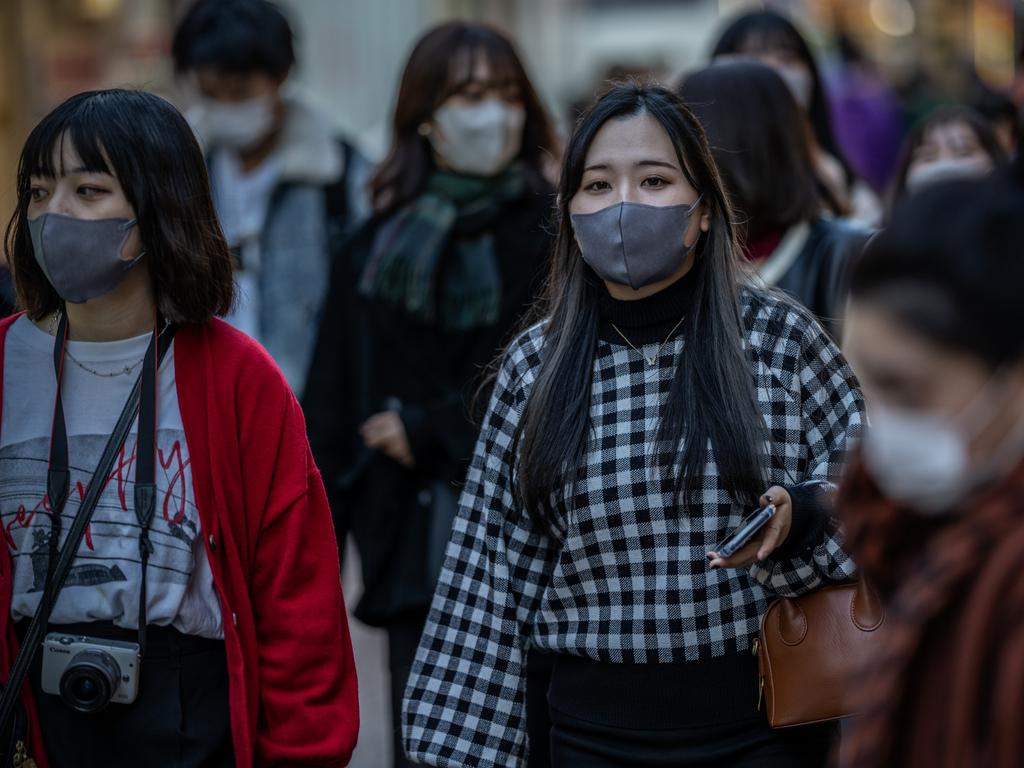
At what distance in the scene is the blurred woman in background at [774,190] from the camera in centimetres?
440

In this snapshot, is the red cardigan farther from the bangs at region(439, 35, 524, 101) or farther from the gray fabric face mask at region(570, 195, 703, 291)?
the bangs at region(439, 35, 524, 101)

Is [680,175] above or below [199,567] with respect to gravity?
above

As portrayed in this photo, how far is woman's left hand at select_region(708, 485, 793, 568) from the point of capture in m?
2.86

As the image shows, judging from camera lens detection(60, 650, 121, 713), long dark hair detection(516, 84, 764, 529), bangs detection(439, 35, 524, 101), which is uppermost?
bangs detection(439, 35, 524, 101)

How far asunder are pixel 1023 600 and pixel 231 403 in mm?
1795

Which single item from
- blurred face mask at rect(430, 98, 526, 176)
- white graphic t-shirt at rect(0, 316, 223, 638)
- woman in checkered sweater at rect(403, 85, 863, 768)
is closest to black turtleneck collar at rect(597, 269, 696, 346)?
woman in checkered sweater at rect(403, 85, 863, 768)

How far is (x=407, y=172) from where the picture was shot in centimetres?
503

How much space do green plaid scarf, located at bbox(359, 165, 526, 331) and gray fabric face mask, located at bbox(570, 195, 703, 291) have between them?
4.81ft

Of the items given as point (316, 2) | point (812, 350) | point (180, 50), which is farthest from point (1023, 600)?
point (316, 2)

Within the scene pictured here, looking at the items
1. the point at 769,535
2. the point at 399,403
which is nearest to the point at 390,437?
the point at 399,403

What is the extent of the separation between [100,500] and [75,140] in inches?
28.3

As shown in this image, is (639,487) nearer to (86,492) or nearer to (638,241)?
(638,241)

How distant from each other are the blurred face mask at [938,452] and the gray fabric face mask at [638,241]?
1.31 meters

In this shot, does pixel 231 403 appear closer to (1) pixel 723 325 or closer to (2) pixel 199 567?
(2) pixel 199 567
